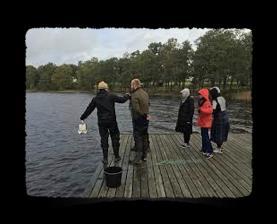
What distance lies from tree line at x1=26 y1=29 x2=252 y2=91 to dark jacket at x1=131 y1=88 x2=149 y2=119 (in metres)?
34.7

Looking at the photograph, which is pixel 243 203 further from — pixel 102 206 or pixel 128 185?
pixel 128 185

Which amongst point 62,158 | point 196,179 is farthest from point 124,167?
point 62,158

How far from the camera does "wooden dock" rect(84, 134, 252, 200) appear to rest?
23.0ft

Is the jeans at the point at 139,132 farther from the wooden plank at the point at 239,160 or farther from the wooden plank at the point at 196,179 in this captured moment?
the wooden plank at the point at 239,160

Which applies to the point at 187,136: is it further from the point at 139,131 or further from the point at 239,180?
the point at 239,180

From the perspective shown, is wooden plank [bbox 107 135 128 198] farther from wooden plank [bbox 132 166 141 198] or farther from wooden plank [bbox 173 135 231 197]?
wooden plank [bbox 173 135 231 197]

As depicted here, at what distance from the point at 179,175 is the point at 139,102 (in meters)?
2.11

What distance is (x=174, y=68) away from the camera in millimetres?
78062

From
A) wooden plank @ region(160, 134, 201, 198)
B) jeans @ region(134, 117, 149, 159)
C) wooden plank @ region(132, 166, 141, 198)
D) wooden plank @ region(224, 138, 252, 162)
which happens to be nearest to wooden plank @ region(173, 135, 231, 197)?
wooden plank @ region(160, 134, 201, 198)

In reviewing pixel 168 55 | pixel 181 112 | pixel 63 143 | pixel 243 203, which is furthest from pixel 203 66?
pixel 243 203

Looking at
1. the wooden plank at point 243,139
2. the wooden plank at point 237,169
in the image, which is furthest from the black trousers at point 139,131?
the wooden plank at point 243,139

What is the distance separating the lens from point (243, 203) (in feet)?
10.6

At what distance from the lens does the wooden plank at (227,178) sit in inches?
283
